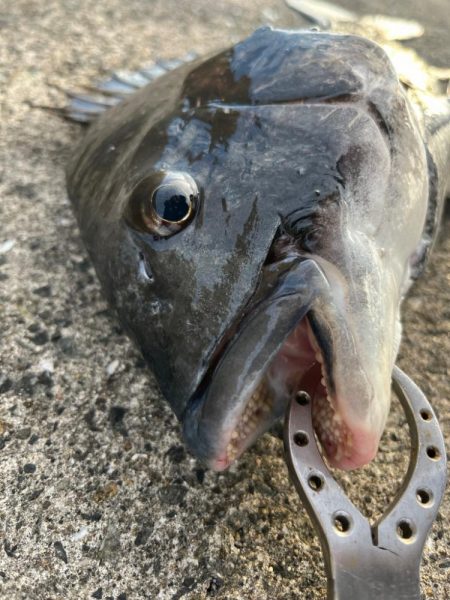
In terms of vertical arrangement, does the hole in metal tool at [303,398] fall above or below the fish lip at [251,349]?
below

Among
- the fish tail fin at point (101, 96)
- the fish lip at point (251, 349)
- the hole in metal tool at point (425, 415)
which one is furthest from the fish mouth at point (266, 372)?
the fish tail fin at point (101, 96)

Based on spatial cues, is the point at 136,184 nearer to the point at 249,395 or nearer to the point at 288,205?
the point at 288,205

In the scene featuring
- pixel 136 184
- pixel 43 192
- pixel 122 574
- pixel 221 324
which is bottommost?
pixel 122 574

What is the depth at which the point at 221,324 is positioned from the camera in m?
1.44

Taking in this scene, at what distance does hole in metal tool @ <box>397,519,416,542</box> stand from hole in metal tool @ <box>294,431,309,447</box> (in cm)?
31

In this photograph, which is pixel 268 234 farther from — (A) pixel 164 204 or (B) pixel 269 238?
(A) pixel 164 204

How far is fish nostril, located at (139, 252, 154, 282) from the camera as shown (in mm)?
Answer: 1577

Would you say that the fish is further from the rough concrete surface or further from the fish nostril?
the rough concrete surface

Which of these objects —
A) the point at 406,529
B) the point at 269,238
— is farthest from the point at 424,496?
the point at 269,238

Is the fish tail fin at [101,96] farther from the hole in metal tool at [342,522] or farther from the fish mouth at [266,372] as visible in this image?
the hole in metal tool at [342,522]

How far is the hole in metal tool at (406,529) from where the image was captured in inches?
56.9

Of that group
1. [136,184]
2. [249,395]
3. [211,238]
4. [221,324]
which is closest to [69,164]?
[136,184]

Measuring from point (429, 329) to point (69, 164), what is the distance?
1.67 m

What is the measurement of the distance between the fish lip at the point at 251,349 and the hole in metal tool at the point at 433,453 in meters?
Answer: 0.61
